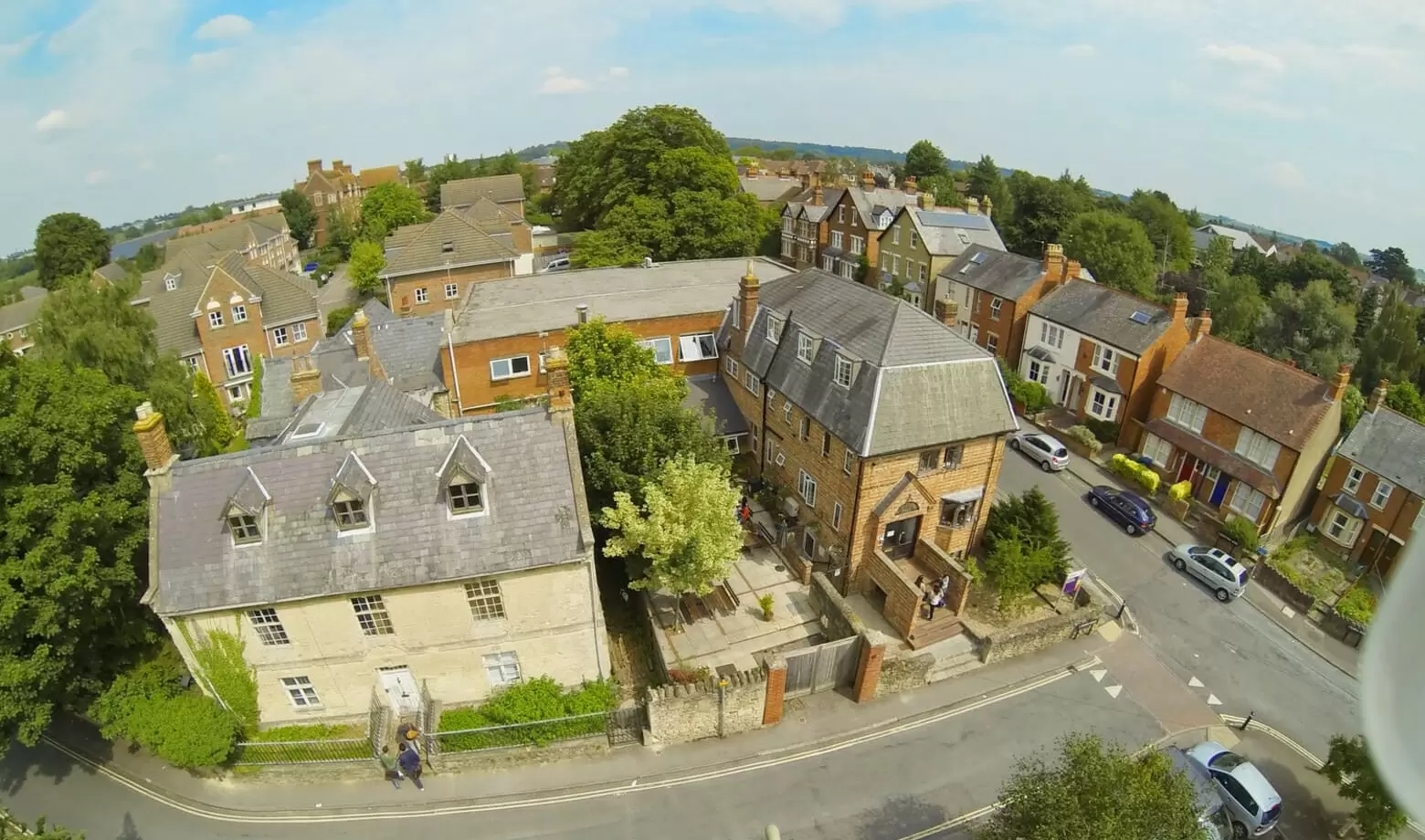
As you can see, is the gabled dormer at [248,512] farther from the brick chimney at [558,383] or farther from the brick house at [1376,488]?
the brick house at [1376,488]

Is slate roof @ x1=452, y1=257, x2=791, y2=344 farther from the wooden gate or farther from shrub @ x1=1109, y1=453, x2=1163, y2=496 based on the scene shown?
shrub @ x1=1109, y1=453, x2=1163, y2=496

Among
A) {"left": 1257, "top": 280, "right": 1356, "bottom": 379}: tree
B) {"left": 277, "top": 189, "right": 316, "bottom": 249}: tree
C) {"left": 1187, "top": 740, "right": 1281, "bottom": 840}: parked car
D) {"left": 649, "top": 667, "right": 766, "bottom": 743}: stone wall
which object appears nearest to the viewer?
{"left": 1187, "top": 740, "right": 1281, "bottom": 840}: parked car

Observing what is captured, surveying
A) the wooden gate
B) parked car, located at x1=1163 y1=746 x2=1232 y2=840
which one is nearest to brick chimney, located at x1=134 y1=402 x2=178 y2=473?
→ the wooden gate

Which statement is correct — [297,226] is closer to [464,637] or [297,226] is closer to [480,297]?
[480,297]

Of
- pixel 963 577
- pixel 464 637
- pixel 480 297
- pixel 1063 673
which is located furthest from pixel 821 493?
pixel 480 297

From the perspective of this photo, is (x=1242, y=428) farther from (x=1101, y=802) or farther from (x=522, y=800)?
(x=522, y=800)
